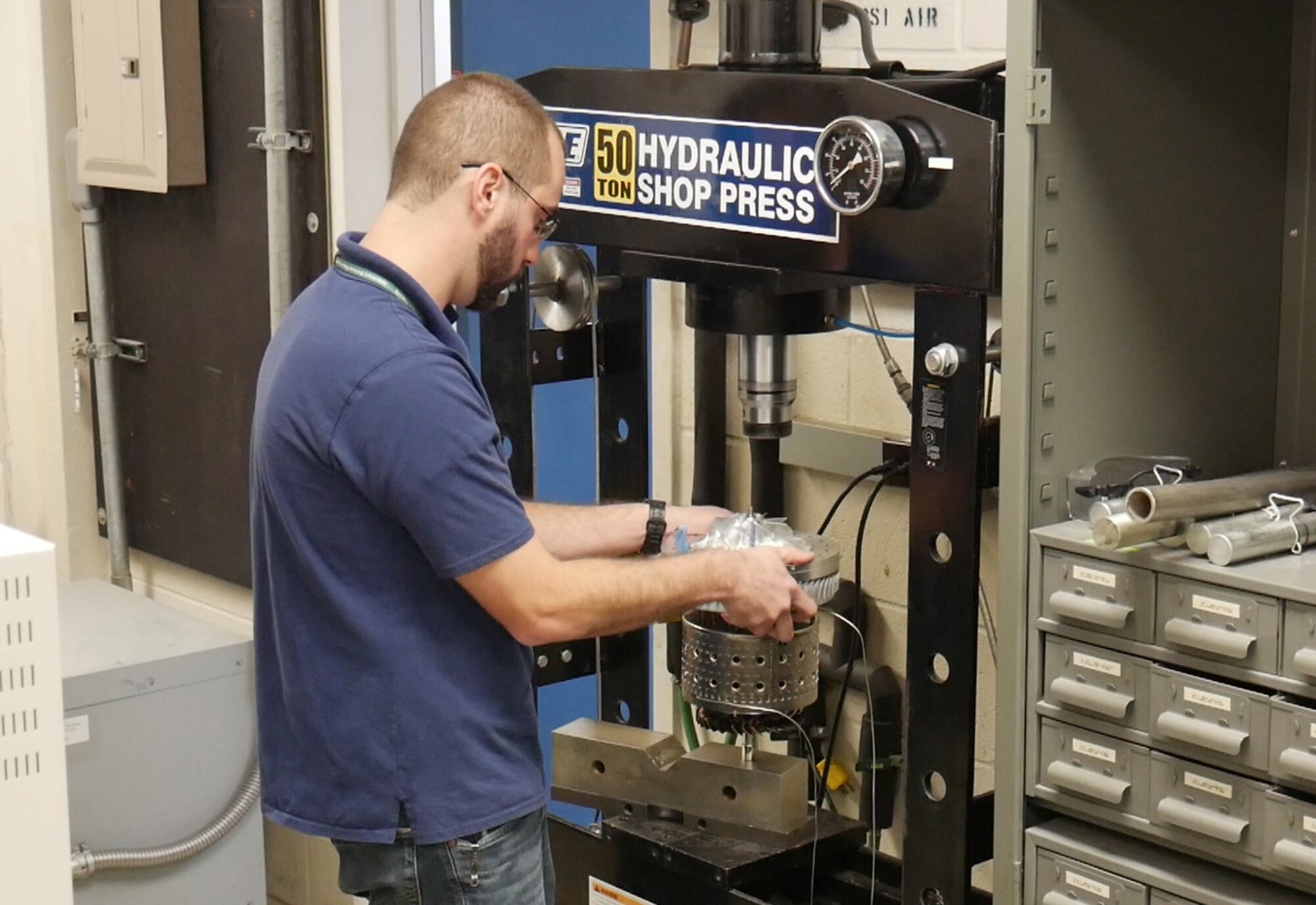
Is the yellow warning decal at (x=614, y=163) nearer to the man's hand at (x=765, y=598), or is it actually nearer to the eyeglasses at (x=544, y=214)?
the eyeglasses at (x=544, y=214)

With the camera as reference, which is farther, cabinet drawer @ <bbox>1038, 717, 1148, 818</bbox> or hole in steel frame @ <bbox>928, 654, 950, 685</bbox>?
hole in steel frame @ <bbox>928, 654, 950, 685</bbox>

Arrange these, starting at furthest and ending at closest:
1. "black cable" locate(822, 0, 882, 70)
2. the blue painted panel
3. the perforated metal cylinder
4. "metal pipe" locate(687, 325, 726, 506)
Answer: the blue painted panel → "metal pipe" locate(687, 325, 726, 506) → "black cable" locate(822, 0, 882, 70) → the perforated metal cylinder

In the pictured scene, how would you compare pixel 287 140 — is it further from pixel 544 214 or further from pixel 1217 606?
pixel 1217 606

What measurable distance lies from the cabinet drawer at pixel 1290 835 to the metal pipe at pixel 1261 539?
0.18 m

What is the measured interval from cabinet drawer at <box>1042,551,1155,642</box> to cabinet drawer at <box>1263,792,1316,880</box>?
154 millimetres

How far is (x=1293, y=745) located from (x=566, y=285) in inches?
37.5

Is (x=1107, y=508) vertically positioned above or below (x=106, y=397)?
above

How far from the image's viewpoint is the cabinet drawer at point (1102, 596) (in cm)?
127

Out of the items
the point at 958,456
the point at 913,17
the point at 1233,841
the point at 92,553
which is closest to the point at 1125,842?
the point at 1233,841

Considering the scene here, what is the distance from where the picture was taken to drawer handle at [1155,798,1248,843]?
123 cm

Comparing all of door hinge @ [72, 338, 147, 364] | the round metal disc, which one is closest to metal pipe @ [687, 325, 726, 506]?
the round metal disc

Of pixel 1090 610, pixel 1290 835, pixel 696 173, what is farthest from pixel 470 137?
pixel 1290 835

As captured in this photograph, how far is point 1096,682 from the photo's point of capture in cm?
131

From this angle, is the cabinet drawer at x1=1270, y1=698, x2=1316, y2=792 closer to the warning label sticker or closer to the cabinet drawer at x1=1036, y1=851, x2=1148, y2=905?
the cabinet drawer at x1=1036, y1=851, x2=1148, y2=905
